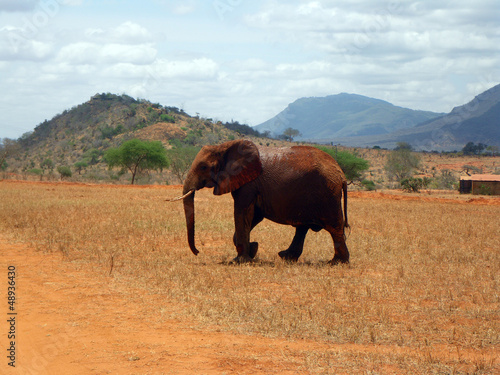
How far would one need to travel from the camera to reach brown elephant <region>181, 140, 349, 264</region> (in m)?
10.9

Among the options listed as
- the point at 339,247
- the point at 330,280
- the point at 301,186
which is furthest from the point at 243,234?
the point at 330,280

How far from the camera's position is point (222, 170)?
11.4 meters

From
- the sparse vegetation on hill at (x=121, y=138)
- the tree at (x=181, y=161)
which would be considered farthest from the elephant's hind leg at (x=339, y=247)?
the sparse vegetation on hill at (x=121, y=138)

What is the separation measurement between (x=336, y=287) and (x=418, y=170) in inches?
2498

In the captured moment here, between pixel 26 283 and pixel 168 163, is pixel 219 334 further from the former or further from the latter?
pixel 168 163

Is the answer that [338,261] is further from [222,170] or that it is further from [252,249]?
[222,170]

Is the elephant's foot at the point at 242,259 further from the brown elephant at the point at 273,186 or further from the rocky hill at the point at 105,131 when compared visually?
the rocky hill at the point at 105,131

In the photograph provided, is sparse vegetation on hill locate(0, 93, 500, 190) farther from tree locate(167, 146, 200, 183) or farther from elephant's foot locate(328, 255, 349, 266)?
elephant's foot locate(328, 255, 349, 266)

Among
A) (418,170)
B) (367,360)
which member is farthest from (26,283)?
(418,170)

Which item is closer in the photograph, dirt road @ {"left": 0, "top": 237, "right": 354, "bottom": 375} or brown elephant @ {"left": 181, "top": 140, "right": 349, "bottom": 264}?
dirt road @ {"left": 0, "top": 237, "right": 354, "bottom": 375}

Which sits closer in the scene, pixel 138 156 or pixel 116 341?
pixel 116 341

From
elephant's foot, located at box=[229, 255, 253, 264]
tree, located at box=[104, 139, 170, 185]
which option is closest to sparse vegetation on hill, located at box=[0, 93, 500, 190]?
tree, located at box=[104, 139, 170, 185]

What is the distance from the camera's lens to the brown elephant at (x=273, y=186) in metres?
10.9

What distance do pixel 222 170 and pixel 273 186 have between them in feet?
3.91
